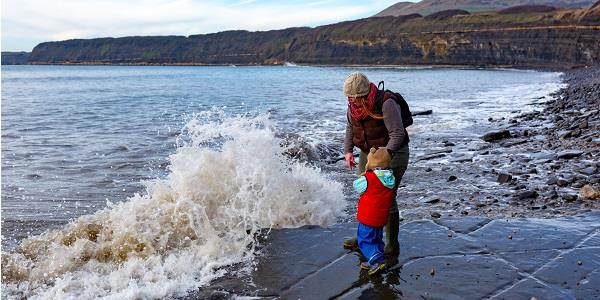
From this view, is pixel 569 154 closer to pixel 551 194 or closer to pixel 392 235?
pixel 551 194

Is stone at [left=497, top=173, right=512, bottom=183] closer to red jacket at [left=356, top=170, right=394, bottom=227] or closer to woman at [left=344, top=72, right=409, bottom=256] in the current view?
woman at [left=344, top=72, right=409, bottom=256]

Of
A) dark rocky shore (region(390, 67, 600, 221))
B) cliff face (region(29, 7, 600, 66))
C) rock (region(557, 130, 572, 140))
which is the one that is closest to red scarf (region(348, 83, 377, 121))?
dark rocky shore (region(390, 67, 600, 221))

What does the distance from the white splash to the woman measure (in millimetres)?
1656

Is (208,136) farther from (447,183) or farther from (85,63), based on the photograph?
(85,63)

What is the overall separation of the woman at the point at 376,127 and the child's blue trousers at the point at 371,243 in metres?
0.39

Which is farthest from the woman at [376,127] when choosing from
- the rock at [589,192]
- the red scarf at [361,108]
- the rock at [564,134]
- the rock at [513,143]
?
the rock at [564,134]

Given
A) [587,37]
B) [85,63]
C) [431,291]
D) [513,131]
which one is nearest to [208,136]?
[431,291]

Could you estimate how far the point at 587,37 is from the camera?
250ft

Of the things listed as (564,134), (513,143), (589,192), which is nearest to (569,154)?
(513,143)

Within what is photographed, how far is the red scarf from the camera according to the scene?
16.2 ft

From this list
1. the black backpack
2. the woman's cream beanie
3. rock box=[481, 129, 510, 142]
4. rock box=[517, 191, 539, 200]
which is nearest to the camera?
the woman's cream beanie

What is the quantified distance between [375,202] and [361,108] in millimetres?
948

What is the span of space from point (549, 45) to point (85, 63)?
159 metres

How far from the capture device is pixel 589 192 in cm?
745
